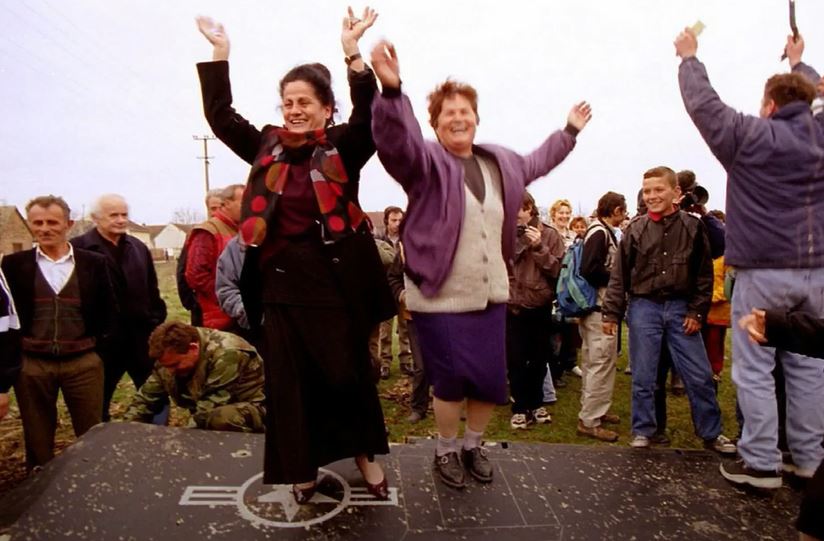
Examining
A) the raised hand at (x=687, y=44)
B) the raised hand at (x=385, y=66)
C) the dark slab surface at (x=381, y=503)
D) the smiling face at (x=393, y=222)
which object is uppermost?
the raised hand at (x=687, y=44)

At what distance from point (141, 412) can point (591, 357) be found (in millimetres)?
3850

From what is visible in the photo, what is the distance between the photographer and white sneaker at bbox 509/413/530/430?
548 centimetres

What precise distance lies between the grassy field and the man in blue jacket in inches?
73.2

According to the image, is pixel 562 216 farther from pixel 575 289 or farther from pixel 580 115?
pixel 580 115

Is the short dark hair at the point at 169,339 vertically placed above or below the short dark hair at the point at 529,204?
below

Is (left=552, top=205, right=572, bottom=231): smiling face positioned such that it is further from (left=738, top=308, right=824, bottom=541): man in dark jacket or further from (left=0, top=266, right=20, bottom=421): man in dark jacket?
(left=0, top=266, right=20, bottom=421): man in dark jacket

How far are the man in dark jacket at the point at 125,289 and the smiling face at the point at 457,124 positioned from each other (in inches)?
128

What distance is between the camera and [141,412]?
4.32m

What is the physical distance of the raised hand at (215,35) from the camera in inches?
110

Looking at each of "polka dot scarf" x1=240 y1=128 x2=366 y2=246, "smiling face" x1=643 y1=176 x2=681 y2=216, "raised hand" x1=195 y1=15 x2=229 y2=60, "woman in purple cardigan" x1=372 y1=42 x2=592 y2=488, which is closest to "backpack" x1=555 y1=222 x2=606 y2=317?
"smiling face" x1=643 y1=176 x2=681 y2=216

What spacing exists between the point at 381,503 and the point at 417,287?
1.18m

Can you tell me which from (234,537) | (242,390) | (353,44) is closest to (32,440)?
(242,390)

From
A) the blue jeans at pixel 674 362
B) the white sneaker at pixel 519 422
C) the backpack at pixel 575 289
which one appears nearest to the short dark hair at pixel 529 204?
the backpack at pixel 575 289

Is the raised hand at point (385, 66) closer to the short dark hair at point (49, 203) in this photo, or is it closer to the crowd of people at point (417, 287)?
the crowd of people at point (417, 287)
